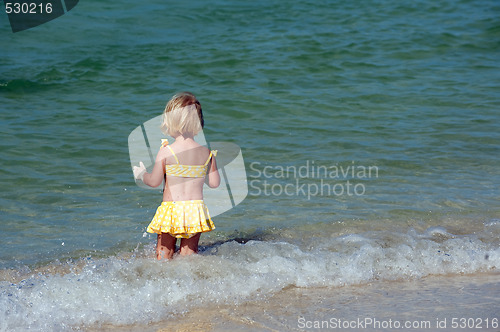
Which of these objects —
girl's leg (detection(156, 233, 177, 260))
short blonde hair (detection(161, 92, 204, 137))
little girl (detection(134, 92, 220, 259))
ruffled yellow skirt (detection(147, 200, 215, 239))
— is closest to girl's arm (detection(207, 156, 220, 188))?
little girl (detection(134, 92, 220, 259))

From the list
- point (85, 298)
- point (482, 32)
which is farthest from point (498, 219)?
point (482, 32)

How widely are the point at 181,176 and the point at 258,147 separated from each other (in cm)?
310

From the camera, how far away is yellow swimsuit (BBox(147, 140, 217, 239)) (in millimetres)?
3951

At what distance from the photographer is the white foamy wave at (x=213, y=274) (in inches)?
138

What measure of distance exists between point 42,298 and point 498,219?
11.7ft

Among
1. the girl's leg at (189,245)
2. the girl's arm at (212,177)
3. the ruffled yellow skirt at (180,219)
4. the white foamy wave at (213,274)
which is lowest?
the white foamy wave at (213,274)

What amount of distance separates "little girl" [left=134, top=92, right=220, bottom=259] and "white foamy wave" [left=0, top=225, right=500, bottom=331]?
0.27 meters

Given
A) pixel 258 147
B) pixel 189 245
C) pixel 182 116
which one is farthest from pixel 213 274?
pixel 258 147

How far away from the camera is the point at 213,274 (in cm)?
397

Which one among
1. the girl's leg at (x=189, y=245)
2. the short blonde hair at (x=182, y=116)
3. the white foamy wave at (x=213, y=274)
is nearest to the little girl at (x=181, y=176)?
the short blonde hair at (x=182, y=116)

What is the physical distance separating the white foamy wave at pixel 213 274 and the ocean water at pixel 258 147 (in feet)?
0.04

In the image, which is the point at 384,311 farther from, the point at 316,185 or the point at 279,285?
the point at 316,185

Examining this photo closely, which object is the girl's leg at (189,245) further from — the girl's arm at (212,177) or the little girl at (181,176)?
the girl's arm at (212,177)

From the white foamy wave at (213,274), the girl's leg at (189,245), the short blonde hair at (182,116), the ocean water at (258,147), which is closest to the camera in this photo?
the white foamy wave at (213,274)
